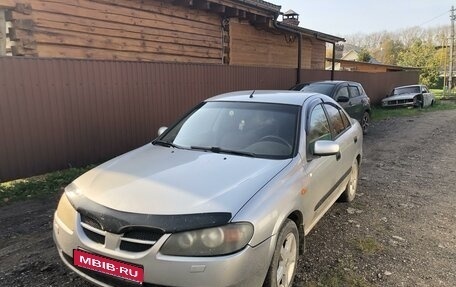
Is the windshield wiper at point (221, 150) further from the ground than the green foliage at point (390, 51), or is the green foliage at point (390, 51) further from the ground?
the green foliage at point (390, 51)

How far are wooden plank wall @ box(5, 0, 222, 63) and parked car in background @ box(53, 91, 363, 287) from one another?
4749 millimetres

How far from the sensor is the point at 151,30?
956 cm

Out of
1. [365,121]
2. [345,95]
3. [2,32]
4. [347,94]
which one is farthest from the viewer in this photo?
[365,121]

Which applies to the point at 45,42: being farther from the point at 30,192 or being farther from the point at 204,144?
the point at 204,144

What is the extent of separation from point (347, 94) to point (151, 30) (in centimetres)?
564

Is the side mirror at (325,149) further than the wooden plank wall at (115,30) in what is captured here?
No

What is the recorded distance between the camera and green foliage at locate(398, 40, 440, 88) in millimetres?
48250

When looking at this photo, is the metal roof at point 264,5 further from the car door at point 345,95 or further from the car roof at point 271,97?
the car roof at point 271,97

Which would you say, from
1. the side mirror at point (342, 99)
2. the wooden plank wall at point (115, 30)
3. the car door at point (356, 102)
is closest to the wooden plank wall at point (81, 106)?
the wooden plank wall at point (115, 30)

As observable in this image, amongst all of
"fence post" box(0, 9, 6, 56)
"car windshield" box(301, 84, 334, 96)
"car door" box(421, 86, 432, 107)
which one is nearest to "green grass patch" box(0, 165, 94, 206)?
"fence post" box(0, 9, 6, 56)

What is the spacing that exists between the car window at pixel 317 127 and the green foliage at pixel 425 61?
4945 cm

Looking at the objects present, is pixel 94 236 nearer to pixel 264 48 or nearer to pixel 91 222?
pixel 91 222

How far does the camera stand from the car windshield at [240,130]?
3.43m

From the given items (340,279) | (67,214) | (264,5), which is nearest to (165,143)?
(67,214)
